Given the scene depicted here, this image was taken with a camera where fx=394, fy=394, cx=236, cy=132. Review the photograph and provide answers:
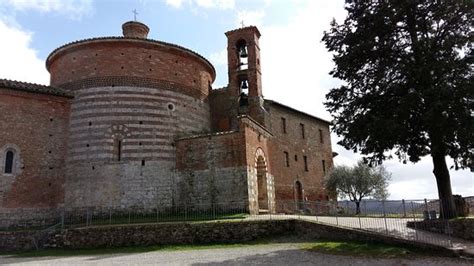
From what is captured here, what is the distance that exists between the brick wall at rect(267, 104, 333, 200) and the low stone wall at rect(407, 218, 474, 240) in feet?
42.7

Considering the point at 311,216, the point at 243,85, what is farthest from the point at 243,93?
the point at 311,216

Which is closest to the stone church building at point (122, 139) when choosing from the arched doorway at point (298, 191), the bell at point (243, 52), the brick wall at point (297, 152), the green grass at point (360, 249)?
the brick wall at point (297, 152)

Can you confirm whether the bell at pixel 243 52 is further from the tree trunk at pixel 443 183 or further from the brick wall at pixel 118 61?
the tree trunk at pixel 443 183

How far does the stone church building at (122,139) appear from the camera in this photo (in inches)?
860

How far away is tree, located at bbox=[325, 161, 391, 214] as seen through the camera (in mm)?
31938

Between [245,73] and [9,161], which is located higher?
[245,73]

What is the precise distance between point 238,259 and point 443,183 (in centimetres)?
952

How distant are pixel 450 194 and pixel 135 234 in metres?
13.6

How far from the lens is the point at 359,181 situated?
31938 millimetres

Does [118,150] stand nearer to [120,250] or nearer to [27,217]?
[27,217]

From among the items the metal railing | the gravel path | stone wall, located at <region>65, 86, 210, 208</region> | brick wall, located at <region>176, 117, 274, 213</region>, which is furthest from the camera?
stone wall, located at <region>65, 86, 210, 208</region>

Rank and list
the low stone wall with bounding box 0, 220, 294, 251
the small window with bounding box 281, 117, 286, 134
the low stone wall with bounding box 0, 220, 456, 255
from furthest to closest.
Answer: the small window with bounding box 281, 117, 286, 134 < the low stone wall with bounding box 0, 220, 294, 251 < the low stone wall with bounding box 0, 220, 456, 255

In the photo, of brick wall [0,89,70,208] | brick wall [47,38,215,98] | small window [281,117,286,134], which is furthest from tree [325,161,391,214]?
brick wall [0,89,70,208]

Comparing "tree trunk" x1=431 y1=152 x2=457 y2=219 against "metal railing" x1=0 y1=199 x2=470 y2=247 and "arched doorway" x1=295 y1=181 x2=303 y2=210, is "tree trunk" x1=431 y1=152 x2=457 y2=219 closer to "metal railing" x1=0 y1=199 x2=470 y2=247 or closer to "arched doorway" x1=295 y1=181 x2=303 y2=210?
"metal railing" x1=0 y1=199 x2=470 y2=247
